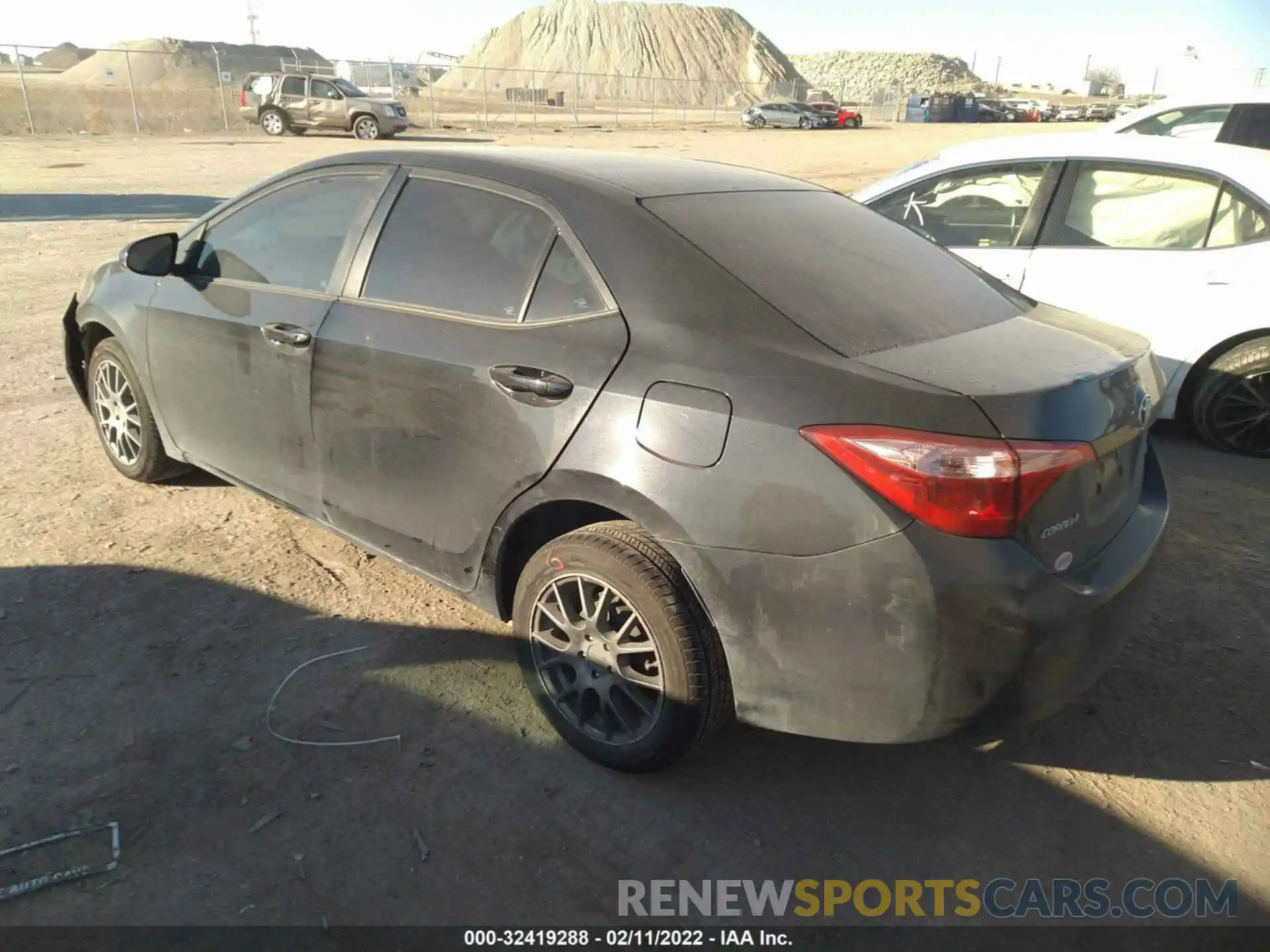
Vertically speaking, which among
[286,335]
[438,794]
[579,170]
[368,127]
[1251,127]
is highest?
[1251,127]

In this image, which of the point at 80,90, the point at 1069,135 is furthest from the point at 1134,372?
the point at 80,90

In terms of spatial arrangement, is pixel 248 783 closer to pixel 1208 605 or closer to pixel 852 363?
pixel 852 363

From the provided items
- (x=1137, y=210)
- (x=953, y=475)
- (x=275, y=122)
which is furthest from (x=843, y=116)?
(x=953, y=475)

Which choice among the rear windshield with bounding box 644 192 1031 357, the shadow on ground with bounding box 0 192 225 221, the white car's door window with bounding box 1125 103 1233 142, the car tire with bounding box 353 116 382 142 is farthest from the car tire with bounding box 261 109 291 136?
the rear windshield with bounding box 644 192 1031 357

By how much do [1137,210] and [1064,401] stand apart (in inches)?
150

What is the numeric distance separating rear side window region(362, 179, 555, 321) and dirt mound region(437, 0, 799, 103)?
355 ft

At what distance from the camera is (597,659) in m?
2.77

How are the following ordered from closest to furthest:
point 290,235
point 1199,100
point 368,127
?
1. point 290,235
2. point 1199,100
3. point 368,127

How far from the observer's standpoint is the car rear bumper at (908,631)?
2.18 metres

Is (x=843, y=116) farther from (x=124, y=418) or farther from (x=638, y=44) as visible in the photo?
(x=638, y=44)

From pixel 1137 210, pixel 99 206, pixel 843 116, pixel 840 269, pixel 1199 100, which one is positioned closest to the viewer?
pixel 840 269

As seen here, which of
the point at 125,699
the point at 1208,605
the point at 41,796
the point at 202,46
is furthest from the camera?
the point at 202,46

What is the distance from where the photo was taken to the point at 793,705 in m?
2.41

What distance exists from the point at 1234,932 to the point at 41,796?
3165 mm
